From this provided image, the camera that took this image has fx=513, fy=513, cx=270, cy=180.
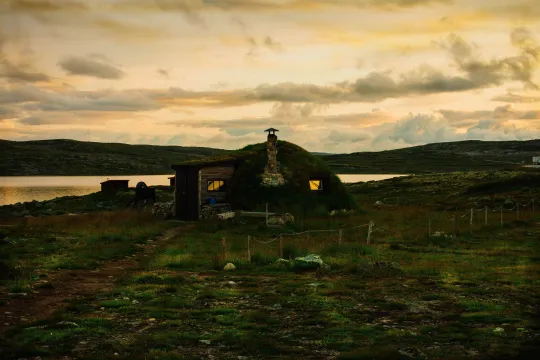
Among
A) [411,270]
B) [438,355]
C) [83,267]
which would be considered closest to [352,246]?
[411,270]

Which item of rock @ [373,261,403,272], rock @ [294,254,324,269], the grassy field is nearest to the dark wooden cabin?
the grassy field

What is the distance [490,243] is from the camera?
26.2 meters

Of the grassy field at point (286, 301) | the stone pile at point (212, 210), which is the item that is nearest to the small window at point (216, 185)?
the stone pile at point (212, 210)

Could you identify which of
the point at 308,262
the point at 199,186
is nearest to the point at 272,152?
the point at 199,186

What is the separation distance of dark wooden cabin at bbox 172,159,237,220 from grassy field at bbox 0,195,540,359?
11.4 meters

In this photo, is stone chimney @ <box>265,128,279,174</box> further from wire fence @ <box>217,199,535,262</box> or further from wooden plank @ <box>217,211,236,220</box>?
wire fence @ <box>217,199,535,262</box>

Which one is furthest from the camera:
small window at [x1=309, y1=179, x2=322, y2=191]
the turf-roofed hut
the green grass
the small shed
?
the small shed

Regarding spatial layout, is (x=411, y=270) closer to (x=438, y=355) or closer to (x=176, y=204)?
(x=438, y=355)

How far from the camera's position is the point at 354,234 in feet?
95.5

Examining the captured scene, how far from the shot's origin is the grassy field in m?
10.2

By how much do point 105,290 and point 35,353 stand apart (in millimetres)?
5894

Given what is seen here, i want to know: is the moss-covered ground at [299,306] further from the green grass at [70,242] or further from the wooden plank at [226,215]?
the wooden plank at [226,215]

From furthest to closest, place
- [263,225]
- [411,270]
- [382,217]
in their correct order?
[382,217]
[263,225]
[411,270]

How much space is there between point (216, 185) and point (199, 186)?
7.71ft
